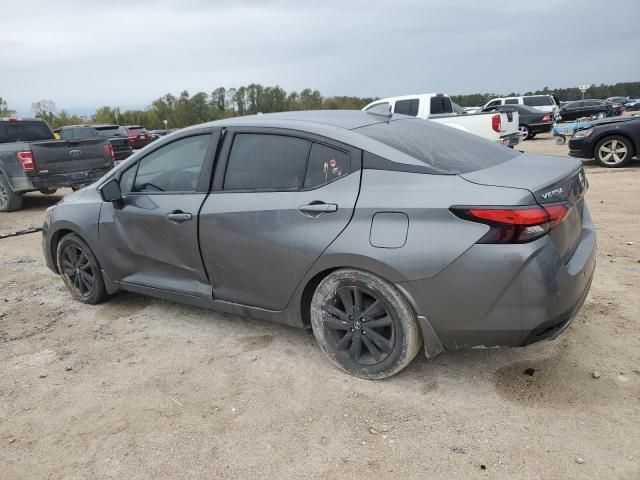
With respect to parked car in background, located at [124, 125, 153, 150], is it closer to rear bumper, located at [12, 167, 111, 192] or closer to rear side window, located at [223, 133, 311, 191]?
rear bumper, located at [12, 167, 111, 192]

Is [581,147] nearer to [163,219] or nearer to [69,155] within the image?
[163,219]

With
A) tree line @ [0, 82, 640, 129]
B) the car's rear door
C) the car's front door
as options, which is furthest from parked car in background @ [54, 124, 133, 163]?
tree line @ [0, 82, 640, 129]

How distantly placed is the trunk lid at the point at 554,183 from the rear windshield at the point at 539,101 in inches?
1018

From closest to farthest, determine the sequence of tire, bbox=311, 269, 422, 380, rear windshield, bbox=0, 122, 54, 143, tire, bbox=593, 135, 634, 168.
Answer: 1. tire, bbox=311, 269, 422, 380
2. rear windshield, bbox=0, 122, 54, 143
3. tire, bbox=593, 135, 634, 168

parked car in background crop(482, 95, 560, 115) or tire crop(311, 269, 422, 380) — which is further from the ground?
parked car in background crop(482, 95, 560, 115)

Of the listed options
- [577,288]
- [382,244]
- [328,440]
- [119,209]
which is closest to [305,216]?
[382,244]

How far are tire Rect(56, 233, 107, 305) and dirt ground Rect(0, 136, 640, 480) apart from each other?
42 centimetres

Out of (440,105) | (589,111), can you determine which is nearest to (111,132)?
(440,105)

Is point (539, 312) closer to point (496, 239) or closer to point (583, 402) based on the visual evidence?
point (496, 239)

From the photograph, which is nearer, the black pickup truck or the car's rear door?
the car's rear door

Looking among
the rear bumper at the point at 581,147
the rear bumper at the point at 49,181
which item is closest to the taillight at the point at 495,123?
the rear bumper at the point at 581,147

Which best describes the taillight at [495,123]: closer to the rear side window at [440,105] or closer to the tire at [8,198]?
the rear side window at [440,105]

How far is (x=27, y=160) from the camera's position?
29.3 ft

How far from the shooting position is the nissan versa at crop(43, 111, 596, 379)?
255 centimetres
